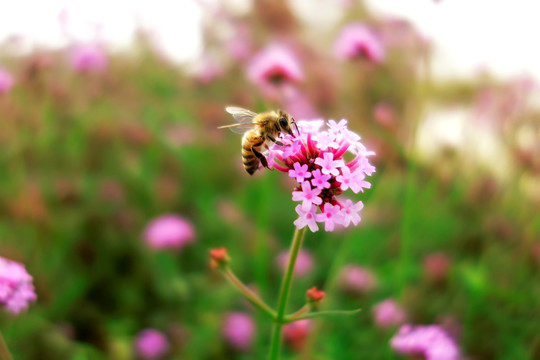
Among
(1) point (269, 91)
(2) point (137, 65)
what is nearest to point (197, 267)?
(1) point (269, 91)

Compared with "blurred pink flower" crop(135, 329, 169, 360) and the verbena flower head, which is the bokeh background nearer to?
"blurred pink flower" crop(135, 329, 169, 360)

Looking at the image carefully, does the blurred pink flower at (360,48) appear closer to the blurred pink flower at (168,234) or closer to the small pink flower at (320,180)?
the blurred pink flower at (168,234)

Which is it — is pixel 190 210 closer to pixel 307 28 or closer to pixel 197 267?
pixel 197 267

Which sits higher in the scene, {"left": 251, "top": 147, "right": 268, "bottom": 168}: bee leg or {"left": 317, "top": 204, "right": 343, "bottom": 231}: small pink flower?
{"left": 251, "top": 147, "right": 268, "bottom": 168}: bee leg

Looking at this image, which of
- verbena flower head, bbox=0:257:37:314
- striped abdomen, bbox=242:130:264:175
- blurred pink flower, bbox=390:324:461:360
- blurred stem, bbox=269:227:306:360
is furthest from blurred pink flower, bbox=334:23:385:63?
verbena flower head, bbox=0:257:37:314

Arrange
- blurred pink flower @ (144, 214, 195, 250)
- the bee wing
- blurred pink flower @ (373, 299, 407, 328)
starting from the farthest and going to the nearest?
blurred pink flower @ (144, 214, 195, 250) < blurred pink flower @ (373, 299, 407, 328) < the bee wing

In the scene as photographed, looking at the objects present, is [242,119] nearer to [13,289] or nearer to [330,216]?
[330,216]

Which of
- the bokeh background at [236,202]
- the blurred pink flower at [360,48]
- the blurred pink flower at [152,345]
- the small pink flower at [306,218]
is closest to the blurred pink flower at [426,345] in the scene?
the bokeh background at [236,202]
